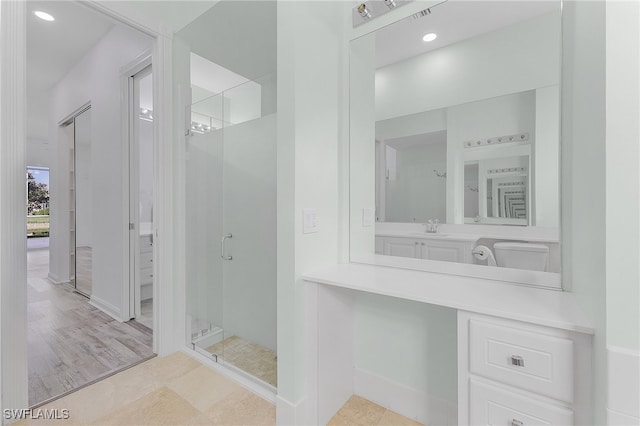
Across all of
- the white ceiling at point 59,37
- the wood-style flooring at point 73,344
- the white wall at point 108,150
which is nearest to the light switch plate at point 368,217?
the wood-style flooring at point 73,344

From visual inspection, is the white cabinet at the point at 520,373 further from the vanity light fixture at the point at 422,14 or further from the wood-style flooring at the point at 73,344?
the wood-style flooring at the point at 73,344

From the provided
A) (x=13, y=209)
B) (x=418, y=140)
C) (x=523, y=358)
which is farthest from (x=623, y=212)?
(x=13, y=209)

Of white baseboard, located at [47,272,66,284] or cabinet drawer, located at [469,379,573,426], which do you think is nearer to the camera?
cabinet drawer, located at [469,379,573,426]

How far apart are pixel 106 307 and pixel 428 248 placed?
10.5 feet

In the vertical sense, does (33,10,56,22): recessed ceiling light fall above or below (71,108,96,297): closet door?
above

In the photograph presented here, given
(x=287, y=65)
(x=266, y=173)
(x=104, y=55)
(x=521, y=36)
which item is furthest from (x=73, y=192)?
(x=521, y=36)

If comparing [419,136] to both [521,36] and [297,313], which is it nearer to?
[521,36]

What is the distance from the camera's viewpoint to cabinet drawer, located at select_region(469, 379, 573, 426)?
92 cm

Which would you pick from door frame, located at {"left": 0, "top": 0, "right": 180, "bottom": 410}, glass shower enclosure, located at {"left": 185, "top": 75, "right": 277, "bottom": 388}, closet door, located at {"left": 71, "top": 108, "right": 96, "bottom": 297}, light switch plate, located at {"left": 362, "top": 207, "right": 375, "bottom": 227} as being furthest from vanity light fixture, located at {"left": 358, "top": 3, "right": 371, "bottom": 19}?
closet door, located at {"left": 71, "top": 108, "right": 96, "bottom": 297}

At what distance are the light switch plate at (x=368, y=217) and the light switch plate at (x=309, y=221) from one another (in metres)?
0.35

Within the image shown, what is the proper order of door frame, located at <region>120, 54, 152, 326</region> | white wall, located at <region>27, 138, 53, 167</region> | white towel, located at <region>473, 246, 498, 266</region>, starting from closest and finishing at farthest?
1. white towel, located at <region>473, 246, 498, 266</region>
2. door frame, located at <region>120, 54, 152, 326</region>
3. white wall, located at <region>27, 138, 53, 167</region>

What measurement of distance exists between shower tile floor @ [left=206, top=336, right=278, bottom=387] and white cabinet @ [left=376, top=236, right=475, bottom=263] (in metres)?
1.04

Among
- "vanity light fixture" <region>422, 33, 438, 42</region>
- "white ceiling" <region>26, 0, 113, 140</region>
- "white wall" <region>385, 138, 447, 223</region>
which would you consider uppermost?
"white ceiling" <region>26, 0, 113, 140</region>

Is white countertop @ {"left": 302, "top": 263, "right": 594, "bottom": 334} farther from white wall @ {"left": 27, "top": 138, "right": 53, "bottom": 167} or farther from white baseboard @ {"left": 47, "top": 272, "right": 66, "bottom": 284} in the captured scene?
white wall @ {"left": 27, "top": 138, "right": 53, "bottom": 167}
